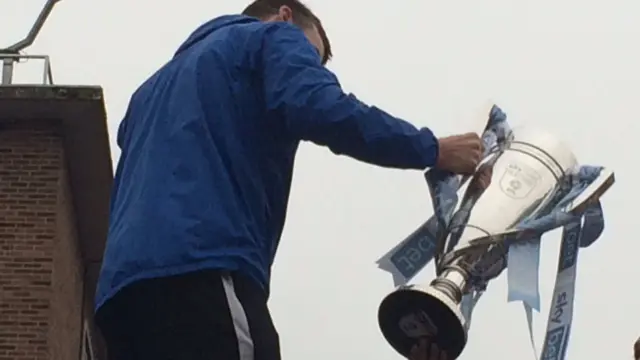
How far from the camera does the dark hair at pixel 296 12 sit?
458cm

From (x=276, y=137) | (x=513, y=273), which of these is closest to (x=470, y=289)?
(x=513, y=273)

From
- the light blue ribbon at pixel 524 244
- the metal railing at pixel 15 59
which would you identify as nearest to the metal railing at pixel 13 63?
the metal railing at pixel 15 59

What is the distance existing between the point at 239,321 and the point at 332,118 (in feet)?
1.90

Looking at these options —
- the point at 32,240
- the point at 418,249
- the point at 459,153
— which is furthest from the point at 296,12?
the point at 32,240

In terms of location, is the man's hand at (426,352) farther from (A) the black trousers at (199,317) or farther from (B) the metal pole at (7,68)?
(B) the metal pole at (7,68)

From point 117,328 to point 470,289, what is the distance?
4.99ft

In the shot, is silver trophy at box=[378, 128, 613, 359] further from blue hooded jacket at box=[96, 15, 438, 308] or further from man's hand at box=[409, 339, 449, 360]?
blue hooded jacket at box=[96, 15, 438, 308]

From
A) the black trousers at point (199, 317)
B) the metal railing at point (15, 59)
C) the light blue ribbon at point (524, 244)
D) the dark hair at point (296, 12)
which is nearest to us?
the black trousers at point (199, 317)

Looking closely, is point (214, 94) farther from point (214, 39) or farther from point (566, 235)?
point (566, 235)

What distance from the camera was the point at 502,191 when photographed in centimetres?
519

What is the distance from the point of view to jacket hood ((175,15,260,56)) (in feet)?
14.4

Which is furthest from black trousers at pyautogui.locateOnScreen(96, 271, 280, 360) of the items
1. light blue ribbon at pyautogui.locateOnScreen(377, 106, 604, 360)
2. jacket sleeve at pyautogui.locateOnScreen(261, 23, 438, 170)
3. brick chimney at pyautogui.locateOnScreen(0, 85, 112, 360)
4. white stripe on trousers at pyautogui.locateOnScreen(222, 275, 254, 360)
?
brick chimney at pyautogui.locateOnScreen(0, 85, 112, 360)

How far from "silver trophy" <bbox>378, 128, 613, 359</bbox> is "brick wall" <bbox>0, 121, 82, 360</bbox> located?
6.64m

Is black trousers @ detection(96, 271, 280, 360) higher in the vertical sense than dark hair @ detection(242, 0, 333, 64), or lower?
lower
